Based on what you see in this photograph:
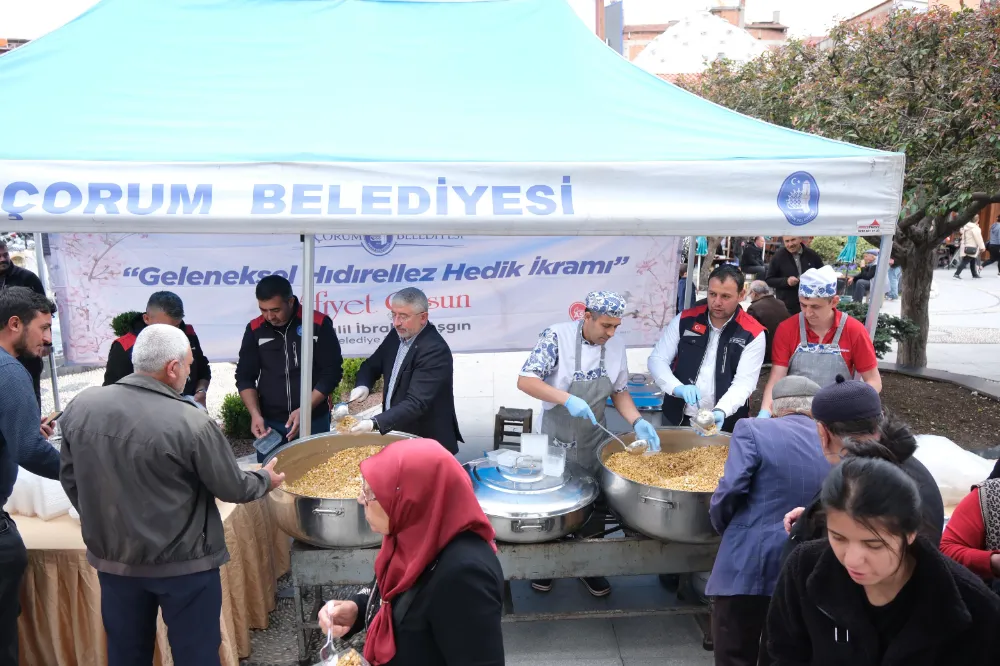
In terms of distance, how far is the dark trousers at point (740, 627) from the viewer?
2482 millimetres

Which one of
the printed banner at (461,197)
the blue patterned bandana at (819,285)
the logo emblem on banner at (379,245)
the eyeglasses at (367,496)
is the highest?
the printed banner at (461,197)

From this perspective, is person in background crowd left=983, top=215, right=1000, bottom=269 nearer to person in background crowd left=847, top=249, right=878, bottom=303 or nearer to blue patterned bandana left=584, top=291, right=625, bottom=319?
person in background crowd left=847, top=249, right=878, bottom=303

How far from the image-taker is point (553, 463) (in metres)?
3.25

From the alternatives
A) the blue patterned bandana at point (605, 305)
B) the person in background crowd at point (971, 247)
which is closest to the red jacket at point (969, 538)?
the blue patterned bandana at point (605, 305)

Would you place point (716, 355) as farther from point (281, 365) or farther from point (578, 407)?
point (281, 365)

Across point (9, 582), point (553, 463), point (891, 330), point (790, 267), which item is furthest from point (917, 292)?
point (9, 582)

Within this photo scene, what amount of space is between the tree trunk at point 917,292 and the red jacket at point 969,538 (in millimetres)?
5330

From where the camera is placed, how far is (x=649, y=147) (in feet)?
11.4

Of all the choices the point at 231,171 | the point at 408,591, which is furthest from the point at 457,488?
the point at 231,171

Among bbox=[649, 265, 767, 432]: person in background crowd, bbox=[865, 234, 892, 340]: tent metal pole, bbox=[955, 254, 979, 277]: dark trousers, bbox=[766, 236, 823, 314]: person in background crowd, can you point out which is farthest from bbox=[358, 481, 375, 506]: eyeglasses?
bbox=[955, 254, 979, 277]: dark trousers

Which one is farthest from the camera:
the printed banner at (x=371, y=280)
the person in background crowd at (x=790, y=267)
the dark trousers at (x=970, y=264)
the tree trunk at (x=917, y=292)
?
the dark trousers at (x=970, y=264)

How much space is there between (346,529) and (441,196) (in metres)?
1.48

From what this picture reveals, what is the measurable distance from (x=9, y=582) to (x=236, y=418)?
3.50 m

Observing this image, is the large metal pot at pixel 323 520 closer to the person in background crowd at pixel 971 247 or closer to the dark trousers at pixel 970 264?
the person in background crowd at pixel 971 247
